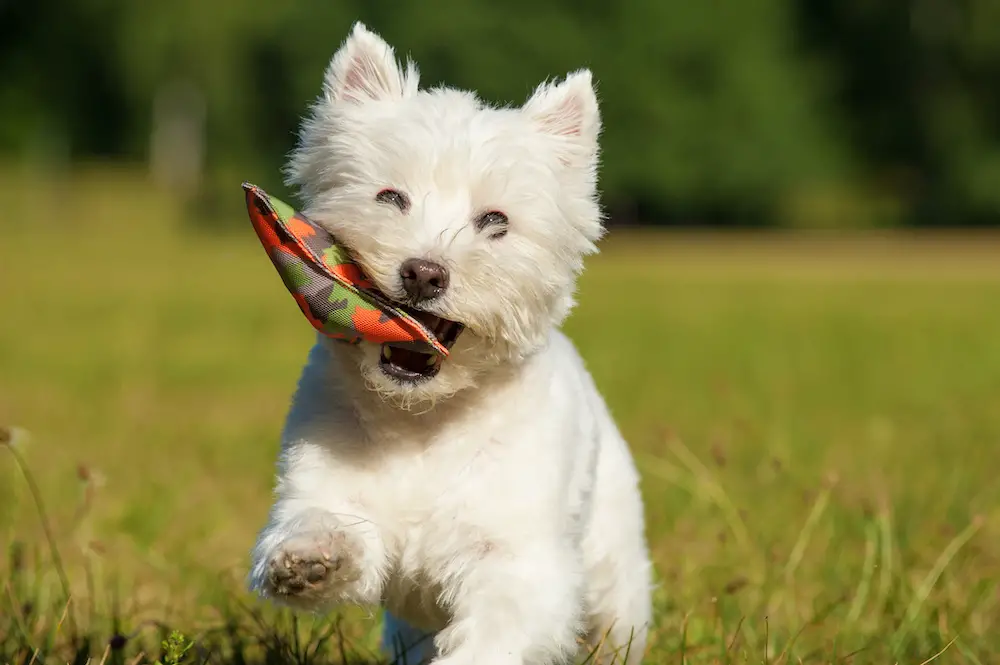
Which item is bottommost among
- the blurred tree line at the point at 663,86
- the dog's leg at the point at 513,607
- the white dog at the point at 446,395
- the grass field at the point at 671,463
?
the blurred tree line at the point at 663,86

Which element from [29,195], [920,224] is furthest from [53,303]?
[920,224]

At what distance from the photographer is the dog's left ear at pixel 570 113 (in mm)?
4133

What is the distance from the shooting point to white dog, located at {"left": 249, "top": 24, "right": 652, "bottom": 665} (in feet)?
11.5

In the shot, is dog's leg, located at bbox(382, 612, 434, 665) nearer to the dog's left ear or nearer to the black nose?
the black nose

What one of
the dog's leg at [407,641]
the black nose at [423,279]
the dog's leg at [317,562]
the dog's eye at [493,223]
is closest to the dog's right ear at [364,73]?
the dog's eye at [493,223]

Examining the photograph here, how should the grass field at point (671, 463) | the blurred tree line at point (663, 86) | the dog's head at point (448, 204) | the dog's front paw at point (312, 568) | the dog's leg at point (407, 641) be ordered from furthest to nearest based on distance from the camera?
1. the blurred tree line at point (663, 86)
2. the grass field at point (671, 463)
3. the dog's leg at point (407, 641)
4. the dog's head at point (448, 204)
5. the dog's front paw at point (312, 568)

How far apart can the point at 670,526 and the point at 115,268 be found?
918 inches

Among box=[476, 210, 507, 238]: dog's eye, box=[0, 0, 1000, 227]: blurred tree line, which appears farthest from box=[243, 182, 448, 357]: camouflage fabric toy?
box=[0, 0, 1000, 227]: blurred tree line

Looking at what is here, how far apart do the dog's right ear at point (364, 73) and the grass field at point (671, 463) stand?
92 centimetres

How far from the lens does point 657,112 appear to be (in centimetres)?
4759

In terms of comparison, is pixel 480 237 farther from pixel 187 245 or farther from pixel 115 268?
pixel 187 245

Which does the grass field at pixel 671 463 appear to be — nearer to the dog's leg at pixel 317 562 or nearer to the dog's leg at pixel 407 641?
the dog's leg at pixel 407 641

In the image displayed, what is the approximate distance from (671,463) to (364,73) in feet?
15.4

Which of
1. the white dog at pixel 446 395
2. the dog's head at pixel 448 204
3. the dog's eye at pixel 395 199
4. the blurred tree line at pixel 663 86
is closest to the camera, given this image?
the white dog at pixel 446 395
